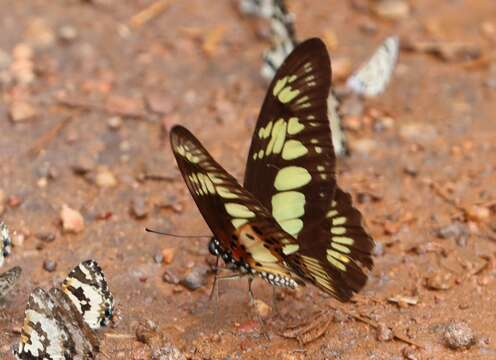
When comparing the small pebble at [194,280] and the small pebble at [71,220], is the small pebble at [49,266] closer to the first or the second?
the small pebble at [71,220]

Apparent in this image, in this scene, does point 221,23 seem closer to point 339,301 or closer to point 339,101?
point 339,101

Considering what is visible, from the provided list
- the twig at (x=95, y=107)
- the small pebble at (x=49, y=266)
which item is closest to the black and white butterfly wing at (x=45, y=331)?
the small pebble at (x=49, y=266)

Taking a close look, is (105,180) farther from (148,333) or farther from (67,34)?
(67,34)

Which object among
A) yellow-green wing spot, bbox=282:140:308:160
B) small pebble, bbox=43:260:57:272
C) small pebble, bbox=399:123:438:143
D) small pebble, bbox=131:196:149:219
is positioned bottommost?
small pebble, bbox=43:260:57:272

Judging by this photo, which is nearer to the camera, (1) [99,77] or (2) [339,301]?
(2) [339,301]

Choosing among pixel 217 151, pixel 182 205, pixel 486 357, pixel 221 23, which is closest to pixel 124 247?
pixel 182 205

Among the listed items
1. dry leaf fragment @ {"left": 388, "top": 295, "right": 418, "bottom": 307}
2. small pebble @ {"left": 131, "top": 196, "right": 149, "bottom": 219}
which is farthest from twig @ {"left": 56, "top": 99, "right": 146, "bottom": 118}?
dry leaf fragment @ {"left": 388, "top": 295, "right": 418, "bottom": 307}

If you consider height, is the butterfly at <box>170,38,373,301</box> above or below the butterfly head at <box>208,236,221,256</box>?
above

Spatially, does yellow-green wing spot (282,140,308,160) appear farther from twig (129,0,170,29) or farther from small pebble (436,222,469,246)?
twig (129,0,170,29)
